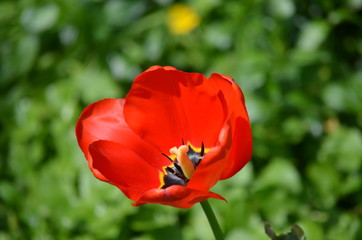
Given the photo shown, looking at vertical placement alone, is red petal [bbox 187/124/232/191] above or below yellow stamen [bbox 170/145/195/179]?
above

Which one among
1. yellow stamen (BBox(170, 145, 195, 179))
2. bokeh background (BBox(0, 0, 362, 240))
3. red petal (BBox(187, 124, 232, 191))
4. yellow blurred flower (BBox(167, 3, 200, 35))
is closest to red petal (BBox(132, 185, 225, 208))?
red petal (BBox(187, 124, 232, 191))

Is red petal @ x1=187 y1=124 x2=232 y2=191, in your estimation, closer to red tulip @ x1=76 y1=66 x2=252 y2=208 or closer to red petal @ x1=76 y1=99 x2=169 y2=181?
red tulip @ x1=76 y1=66 x2=252 y2=208

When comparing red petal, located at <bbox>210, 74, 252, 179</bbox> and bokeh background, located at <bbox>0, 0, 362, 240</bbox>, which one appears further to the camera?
bokeh background, located at <bbox>0, 0, 362, 240</bbox>

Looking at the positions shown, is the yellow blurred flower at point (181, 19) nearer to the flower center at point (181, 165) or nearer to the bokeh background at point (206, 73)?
the bokeh background at point (206, 73)

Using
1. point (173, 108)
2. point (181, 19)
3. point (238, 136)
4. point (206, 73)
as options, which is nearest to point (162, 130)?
point (173, 108)

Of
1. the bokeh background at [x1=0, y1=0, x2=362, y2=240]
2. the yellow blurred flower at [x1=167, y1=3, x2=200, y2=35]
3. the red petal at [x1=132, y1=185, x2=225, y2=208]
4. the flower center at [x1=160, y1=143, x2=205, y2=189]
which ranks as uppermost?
the red petal at [x1=132, y1=185, x2=225, y2=208]

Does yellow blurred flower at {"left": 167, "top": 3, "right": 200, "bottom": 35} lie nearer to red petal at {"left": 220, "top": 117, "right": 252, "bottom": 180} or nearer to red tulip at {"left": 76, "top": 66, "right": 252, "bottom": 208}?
red tulip at {"left": 76, "top": 66, "right": 252, "bottom": 208}

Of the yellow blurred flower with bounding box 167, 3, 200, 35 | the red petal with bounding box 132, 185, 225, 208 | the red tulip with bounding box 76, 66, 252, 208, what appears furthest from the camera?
the yellow blurred flower with bounding box 167, 3, 200, 35

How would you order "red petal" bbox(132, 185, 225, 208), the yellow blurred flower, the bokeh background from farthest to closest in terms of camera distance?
the yellow blurred flower < the bokeh background < "red petal" bbox(132, 185, 225, 208)
